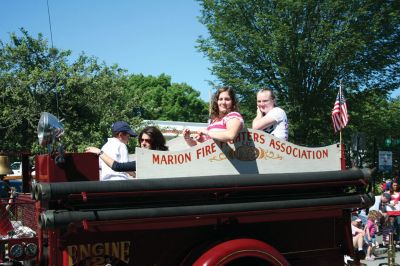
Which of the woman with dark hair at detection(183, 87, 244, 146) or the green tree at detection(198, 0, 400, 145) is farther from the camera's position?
the green tree at detection(198, 0, 400, 145)

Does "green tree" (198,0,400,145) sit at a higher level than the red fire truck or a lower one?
higher

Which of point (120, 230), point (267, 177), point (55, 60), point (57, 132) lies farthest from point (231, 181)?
point (55, 60)

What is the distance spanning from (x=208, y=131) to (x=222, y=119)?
252mm

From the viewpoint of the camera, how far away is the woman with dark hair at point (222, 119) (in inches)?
167

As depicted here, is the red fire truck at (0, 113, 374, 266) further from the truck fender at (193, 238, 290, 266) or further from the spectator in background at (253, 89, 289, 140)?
the spectator in background at (253, 89, 289, 140)

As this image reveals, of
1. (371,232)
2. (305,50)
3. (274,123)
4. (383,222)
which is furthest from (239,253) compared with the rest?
(305,50)

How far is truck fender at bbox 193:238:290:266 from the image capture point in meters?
3.88

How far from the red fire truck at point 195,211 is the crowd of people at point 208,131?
0.20 m

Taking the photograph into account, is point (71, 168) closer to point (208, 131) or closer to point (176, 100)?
point (208, 131)

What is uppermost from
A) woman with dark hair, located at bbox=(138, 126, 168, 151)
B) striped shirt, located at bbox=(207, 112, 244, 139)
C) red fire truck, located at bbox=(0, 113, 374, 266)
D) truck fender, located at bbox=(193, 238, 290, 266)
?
striped shirt, located at bbox=(207, 112, 244, 139)

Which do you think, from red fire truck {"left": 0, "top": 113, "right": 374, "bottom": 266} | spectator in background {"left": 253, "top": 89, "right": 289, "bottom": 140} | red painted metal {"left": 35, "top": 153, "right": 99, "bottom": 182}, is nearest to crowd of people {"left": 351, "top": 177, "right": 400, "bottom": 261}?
spectator in background {"left": 253, "top": 89, "right": 289, "bottom": 140}

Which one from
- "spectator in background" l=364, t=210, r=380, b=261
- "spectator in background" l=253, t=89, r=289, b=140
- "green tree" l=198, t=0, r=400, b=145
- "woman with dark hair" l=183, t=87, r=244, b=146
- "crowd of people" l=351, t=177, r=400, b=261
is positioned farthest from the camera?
"green tree" l=198, t=0, r=400, b=145

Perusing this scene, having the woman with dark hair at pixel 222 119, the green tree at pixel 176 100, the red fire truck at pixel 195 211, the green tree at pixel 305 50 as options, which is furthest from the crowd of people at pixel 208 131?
the green tree at pixel 176 100

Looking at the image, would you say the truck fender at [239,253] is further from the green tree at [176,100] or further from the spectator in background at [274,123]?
the green tree at [176,100]
